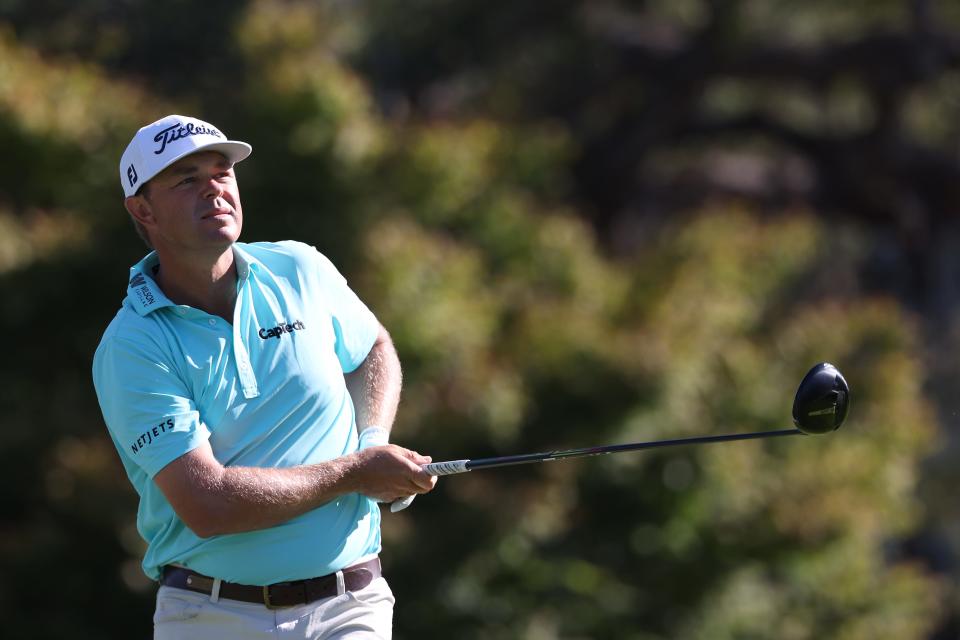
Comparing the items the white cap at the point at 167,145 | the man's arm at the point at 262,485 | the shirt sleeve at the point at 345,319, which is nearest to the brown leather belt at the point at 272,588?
the man's arm at the point at 262,485

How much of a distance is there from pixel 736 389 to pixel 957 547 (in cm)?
1118

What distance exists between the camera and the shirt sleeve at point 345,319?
375 centimetres

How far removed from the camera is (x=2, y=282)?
11.1 m

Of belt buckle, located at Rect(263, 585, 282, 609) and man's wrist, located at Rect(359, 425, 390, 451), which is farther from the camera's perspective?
man's wrist, located at Rect(359, 425, 390, 451)

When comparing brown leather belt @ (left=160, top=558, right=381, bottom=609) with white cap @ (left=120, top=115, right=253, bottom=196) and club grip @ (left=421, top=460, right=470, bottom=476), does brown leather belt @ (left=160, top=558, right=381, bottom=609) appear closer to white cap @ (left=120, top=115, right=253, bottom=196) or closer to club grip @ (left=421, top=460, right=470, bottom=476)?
club grip @ (left=421, top=460, right=470, bottom=476)

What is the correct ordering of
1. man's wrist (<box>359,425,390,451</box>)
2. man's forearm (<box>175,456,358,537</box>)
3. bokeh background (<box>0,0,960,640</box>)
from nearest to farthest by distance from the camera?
man's forearm (<box>175,456,358,537</box>) → man's wrist (<box>359,425,390,451</box>) → bokeh background (<box>0,0,960,640</box>)

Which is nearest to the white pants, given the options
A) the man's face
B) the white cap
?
the man's face

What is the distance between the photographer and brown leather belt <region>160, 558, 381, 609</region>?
3.46 meters

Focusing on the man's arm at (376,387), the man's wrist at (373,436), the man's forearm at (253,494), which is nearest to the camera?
the man's forearm at (253,494)

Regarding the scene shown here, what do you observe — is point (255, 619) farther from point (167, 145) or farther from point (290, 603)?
point (167, 145)

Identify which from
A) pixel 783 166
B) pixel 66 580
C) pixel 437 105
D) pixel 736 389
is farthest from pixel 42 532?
pixel 783 166

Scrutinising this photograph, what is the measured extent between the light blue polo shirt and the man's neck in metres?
0.05

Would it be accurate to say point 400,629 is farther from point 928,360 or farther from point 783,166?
point 928,360

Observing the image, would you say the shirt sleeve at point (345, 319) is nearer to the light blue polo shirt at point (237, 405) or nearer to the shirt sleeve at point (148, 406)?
the light blue polo shirt at point (237, 405)
